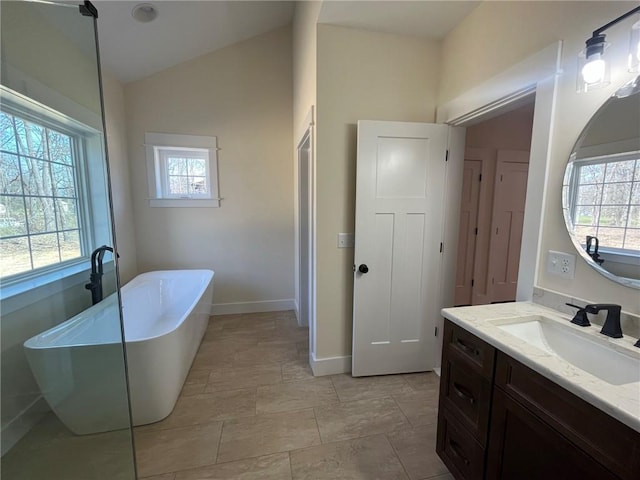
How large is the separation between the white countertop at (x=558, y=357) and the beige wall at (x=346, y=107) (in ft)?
3.44

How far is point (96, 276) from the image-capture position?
5.86 feet

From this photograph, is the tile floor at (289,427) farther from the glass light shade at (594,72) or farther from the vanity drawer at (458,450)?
the glass light shade at (594,72)

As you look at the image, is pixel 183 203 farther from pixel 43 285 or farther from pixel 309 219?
pixel 43 285

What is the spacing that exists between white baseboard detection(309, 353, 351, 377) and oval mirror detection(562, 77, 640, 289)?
5.76 ft

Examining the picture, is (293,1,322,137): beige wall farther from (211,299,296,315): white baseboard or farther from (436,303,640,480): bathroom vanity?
(211,299,296,315): white baseboard

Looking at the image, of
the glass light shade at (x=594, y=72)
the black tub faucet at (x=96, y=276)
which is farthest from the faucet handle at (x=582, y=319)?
the black tub faucet at (x=96, y=276)

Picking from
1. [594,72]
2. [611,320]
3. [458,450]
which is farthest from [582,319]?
[594,72]

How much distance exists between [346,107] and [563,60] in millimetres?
1229

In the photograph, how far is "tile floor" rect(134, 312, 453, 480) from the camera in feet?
4.94

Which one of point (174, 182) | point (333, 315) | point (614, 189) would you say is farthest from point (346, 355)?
point (174, 182)

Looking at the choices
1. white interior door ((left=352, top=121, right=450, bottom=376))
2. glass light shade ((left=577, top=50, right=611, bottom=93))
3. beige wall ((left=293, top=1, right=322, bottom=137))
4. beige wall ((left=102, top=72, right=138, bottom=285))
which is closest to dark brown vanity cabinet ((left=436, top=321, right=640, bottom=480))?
white interior door ((left=352, top=121, right=450, bottom=376))

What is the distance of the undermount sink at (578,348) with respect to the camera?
0.96 metres

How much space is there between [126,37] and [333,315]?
118 inches

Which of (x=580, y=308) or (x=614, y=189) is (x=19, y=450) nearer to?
(x=580, y=308)
